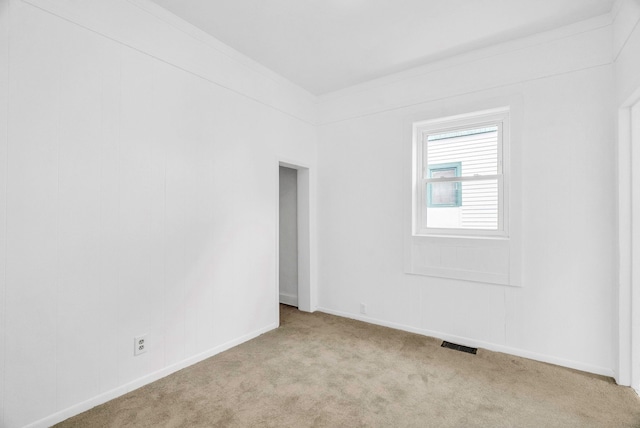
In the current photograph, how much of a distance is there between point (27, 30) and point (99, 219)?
1.15 meters

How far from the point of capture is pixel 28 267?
5.90ft

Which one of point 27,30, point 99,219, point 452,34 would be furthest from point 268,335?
point 452,34

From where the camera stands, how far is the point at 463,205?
10.4ft

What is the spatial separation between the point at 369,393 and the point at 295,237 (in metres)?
2.51

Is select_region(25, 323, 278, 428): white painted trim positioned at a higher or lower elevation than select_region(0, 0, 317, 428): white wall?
lower

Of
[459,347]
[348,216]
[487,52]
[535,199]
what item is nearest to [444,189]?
[535,199]

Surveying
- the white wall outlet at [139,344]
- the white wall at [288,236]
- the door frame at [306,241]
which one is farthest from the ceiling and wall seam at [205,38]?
the white wall outlet at [139,344]

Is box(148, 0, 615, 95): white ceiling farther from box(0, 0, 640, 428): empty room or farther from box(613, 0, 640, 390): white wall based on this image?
box(613, 0, 640, 390): white wall

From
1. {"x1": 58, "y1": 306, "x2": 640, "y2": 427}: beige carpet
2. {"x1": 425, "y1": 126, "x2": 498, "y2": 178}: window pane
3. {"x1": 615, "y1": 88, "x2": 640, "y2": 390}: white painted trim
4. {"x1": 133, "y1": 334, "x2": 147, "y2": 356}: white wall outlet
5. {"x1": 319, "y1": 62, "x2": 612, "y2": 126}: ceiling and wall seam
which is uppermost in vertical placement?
{"x1": 319, "y1": 62, "x2": 612, "y2": 126}: ceiling and wall seam

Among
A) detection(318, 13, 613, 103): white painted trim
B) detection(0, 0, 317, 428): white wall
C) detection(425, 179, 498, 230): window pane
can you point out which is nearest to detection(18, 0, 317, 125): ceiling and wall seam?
detection(0, 0, 317, 428): white wall

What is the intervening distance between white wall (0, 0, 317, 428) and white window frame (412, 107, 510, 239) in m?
1.78

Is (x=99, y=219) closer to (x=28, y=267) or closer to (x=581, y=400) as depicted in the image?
(x=28, y=267)

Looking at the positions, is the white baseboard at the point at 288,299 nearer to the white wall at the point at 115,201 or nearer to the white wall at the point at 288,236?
the white wall at the point at 288,236

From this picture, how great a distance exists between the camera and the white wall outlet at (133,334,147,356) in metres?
2.28
